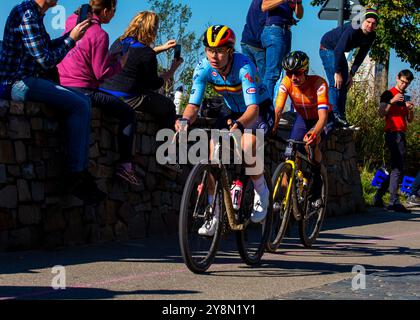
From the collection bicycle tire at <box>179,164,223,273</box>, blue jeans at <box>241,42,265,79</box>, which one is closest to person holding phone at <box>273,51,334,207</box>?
bicycle tire at <box>179,164,223,273</box>

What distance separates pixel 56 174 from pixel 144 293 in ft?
8.98

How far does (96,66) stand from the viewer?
968 centimetres

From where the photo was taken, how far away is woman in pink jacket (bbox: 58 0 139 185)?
31.8ft

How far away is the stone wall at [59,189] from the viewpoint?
895 cm

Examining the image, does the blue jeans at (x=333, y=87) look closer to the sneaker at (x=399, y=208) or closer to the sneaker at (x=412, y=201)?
the sneaker at (x=399, y=208)

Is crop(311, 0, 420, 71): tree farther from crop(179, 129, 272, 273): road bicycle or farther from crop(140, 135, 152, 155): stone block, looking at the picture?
crop(179, 129, 272, 273): road bicycle

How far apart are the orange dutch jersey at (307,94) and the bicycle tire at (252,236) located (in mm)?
1737

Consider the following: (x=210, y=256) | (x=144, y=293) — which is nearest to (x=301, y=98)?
(x=210, y=256)

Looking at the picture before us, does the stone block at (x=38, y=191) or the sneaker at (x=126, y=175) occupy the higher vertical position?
the sneaker at (x=126, y=175)

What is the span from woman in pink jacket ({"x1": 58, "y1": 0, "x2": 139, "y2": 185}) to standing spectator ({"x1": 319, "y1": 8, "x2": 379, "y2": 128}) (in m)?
5.76

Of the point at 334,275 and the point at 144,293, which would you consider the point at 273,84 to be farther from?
the point at 144,293

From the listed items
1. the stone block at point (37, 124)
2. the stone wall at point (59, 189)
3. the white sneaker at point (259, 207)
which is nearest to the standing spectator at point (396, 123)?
the stone wall at point (59, 189)

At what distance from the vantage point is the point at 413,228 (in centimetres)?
1327

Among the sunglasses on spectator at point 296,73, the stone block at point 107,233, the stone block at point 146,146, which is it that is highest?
the sunglasses on spectator at point 296,73
